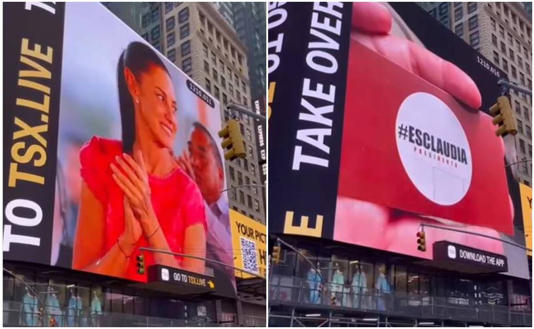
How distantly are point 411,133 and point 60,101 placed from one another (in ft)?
62.6

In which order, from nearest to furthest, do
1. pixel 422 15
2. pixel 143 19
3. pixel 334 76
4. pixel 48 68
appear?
pixel 48 68 < pixel 334 76 < pixel 422 15 < pixel 143 19

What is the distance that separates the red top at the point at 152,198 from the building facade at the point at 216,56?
959cm

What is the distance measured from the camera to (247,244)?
156 feet

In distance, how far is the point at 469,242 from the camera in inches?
1610

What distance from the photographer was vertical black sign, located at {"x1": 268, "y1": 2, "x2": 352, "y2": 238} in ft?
107

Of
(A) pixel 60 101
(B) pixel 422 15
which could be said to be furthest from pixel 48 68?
(B) pixel 422 15

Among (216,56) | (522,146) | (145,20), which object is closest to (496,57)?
(522,146)

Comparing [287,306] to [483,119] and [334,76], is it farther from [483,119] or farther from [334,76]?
[483,119]

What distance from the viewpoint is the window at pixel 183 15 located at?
58878 mm

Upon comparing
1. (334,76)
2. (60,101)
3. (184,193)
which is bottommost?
(184,193)

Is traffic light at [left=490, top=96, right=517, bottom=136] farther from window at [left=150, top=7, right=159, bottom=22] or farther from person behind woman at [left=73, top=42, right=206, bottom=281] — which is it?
window at [left=150, top=7, right=159, bottom=22]

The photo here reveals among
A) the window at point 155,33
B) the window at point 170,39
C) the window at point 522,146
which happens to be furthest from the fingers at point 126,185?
the window at point 522,146

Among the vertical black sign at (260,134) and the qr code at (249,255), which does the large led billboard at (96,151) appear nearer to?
the qr code at (249,255)

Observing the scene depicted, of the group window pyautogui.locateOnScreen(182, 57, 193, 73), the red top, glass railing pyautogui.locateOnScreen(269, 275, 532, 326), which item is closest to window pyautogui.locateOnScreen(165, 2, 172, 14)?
window pyautogui.locateOnScreen(182, 57, 193, 73)
